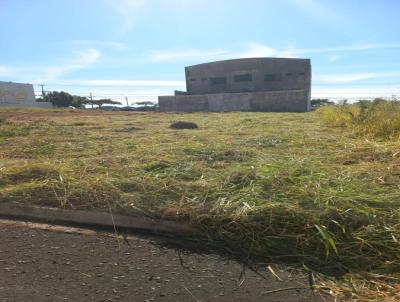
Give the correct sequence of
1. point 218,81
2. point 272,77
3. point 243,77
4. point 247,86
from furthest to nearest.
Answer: point 218,81 < point 243,77 < point 247,86 < point 272,77

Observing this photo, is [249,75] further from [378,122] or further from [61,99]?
[378,122]

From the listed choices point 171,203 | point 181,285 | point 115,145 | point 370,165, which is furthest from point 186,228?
point 115,145

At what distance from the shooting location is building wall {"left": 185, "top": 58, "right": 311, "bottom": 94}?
4272 cm

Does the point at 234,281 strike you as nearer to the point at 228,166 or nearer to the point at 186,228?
the point at 186,228

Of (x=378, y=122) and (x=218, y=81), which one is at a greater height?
(x=218, y=81)

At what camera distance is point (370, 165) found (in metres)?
4.47

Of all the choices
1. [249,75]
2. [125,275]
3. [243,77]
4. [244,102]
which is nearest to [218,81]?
A: [243,77]

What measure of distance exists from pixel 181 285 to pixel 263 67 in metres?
44.8

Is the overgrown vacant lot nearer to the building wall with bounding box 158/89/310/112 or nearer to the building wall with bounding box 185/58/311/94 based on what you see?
the building wall with bounding box 158/89/310/112

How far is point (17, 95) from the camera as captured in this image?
50250 millimetres

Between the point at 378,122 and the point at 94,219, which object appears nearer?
the point at 94,219

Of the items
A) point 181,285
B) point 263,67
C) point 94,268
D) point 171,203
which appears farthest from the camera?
point 263,67

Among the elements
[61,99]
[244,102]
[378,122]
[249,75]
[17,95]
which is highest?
[249,75]

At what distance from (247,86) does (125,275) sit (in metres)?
44.9
